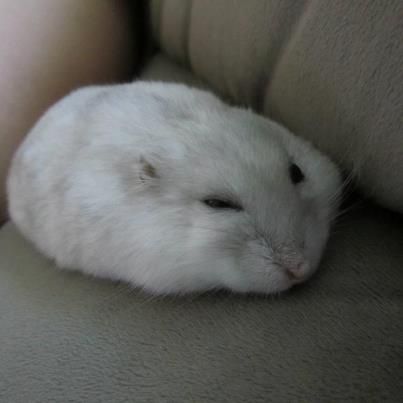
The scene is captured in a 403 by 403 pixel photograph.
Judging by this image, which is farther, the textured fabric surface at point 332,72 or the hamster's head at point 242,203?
the hamster's head at point 242,203

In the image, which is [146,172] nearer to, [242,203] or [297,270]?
[242,203]

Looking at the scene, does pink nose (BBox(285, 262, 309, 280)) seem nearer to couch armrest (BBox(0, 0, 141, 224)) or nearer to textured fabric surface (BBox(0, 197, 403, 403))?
textured fabric surface (BBox(0, 197, 403, 403))

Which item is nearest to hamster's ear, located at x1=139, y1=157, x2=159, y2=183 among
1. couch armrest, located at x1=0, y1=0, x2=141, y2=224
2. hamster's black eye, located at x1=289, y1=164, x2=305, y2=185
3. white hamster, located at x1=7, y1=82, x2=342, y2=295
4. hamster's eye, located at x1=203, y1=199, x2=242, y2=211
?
white hamster, located at x1=7, y1=82, x2=342, y2=295

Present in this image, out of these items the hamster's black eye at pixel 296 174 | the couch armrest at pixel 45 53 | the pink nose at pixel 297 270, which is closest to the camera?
the pink nose at pixel 297 270

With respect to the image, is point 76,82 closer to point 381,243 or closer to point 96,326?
point 96,326

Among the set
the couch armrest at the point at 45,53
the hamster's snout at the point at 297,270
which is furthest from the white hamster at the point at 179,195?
the couch armrest at the point at 45,53

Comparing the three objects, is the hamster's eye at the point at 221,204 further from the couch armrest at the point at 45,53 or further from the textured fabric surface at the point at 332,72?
the couch armrest at the point at 45,53
